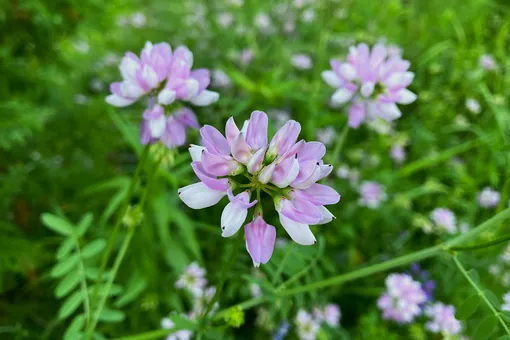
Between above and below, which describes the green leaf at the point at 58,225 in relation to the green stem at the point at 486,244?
above

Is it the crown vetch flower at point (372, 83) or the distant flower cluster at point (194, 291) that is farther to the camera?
the distant flower cluster at point (194, 291)

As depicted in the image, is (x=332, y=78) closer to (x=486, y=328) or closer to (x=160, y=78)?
(x=160, y=78)

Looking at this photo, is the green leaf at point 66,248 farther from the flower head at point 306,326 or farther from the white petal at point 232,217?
the flower head at point 306,326

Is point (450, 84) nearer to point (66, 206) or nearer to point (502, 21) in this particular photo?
point (502, 21)

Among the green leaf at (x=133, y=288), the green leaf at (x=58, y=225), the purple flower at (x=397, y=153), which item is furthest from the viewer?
the purple flower at (x=397, y=153)

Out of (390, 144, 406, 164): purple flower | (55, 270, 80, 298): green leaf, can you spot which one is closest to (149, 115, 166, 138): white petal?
(55, 270, 80, 298): green leaf

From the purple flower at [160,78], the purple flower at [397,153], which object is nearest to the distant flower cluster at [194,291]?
the purple flower at [160,78]

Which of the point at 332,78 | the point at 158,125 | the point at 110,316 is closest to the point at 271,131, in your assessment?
the point at 332,78
